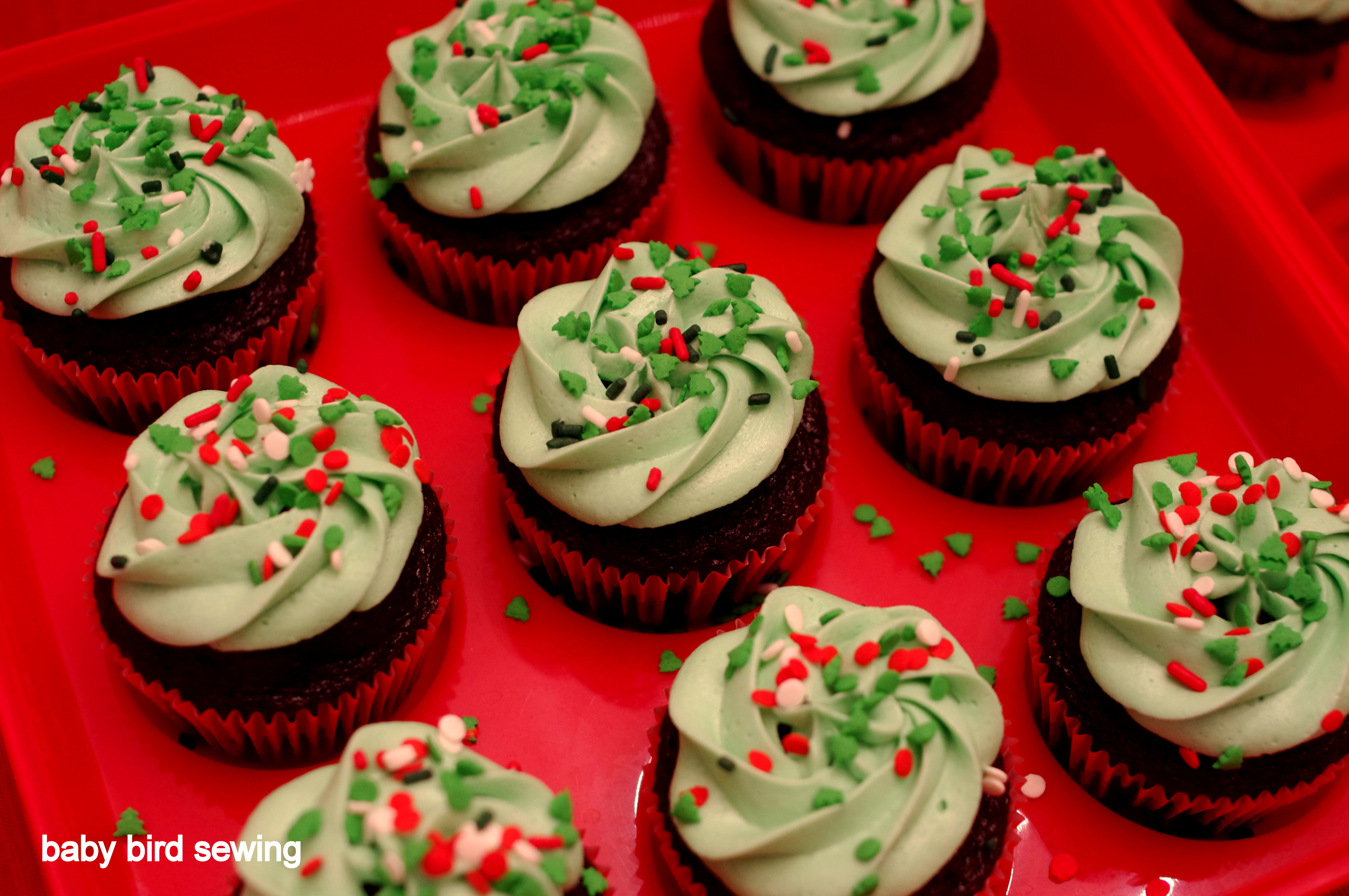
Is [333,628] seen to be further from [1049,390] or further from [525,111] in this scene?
[1049,390]

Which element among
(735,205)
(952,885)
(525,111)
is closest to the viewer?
(952,885)

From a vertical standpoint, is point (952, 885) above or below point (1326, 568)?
below

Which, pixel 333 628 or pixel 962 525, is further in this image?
pixel 962 525

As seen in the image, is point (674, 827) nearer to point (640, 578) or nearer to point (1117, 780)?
point (640, 578)

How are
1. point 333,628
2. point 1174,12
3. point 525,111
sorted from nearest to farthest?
point 333,628 < point 525,111 < point 1174,12

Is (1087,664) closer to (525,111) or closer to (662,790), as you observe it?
(662,790)

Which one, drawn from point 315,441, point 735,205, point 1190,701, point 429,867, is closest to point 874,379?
point 735,205

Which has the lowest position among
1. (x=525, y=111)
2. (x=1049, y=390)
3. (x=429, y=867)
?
(x=429, y=867)
